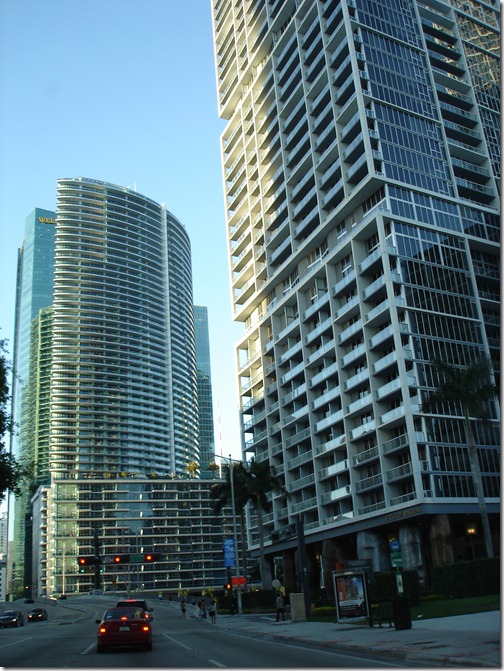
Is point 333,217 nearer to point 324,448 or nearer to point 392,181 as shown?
point 392,181

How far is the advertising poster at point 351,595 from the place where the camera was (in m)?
31.7

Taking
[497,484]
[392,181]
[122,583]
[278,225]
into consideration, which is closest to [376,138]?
[392,181]

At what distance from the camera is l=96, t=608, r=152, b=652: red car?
23531 millimetres

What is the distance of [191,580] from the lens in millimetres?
194375

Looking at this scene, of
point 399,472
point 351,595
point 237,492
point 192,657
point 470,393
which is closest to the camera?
point 192,657

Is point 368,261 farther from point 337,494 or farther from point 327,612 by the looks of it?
point 327,612

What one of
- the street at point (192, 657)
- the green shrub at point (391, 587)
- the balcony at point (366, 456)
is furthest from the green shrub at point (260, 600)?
the street at point (192, 657)

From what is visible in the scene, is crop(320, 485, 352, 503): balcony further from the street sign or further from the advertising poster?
the advertising poster

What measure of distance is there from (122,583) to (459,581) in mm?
155964

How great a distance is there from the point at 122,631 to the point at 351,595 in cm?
1292

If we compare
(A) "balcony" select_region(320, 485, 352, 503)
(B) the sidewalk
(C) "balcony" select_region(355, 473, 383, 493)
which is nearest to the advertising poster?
(B) the sidewalk

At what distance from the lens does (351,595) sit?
32.5m

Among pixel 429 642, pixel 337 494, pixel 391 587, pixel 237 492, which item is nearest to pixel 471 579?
pixel 391 587

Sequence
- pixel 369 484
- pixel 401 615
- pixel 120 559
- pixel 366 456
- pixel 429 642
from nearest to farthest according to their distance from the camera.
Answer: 1. pixel 429 642
2. pixel 401 615
3. pixel 369 484
4. pixel 366 456
5. pixel 120 559
